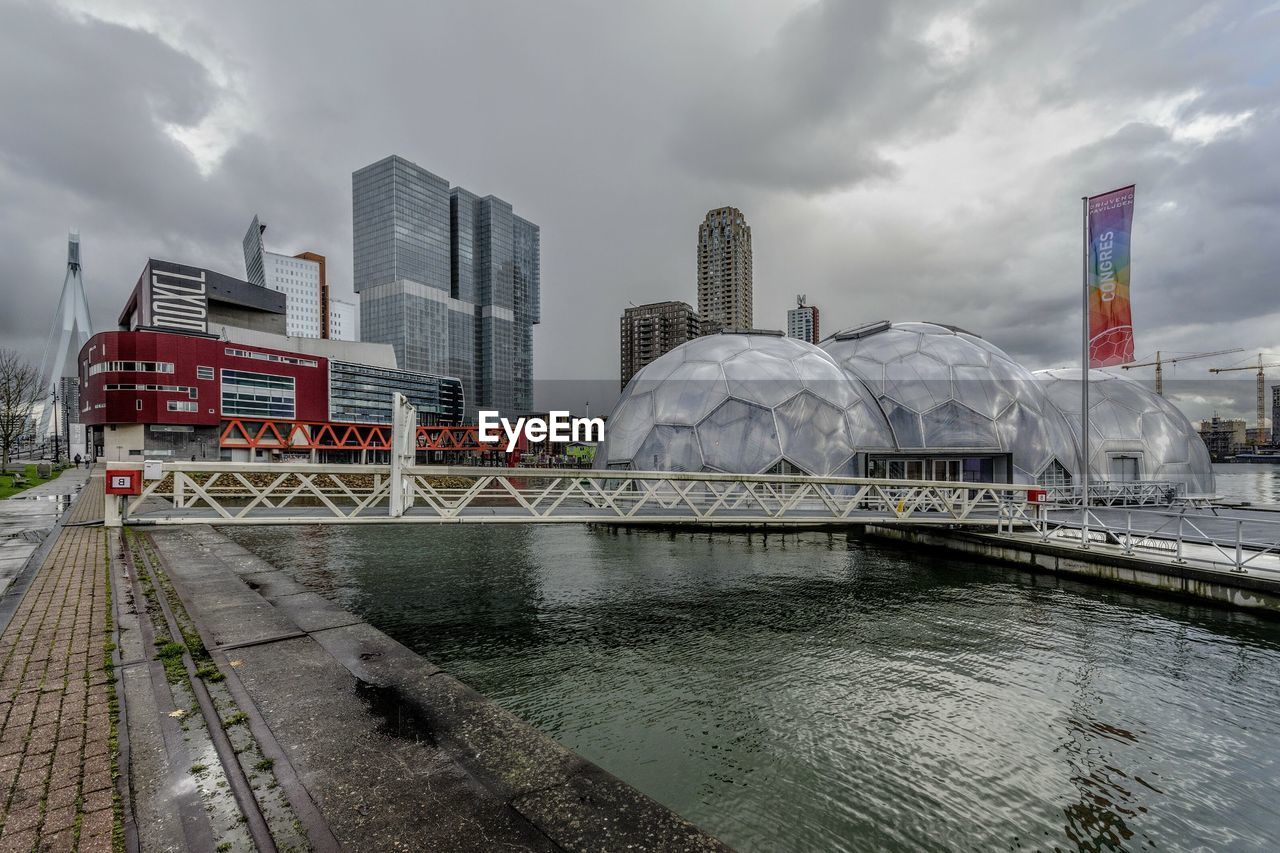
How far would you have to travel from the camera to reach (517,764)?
15.1 ft

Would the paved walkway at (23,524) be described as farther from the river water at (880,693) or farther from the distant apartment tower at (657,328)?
the distant apartment tower at (657,328)

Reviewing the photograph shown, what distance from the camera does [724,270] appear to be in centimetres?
17238

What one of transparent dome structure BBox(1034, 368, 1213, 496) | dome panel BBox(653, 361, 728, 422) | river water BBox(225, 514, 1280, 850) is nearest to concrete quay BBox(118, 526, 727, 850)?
river water BBox(225, 514, 1280, 850)

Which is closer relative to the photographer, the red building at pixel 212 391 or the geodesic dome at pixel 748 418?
the geodesic dome at pixel 748 418

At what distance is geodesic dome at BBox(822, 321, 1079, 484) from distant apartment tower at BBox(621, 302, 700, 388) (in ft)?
393

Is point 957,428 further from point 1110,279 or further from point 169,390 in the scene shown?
point 169,390

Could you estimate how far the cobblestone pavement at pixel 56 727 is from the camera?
3457 mm

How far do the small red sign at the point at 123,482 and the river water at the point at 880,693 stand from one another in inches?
188

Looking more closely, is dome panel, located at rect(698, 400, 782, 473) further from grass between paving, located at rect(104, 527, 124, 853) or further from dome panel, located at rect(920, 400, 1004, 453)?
grass between paving, located at rect(104, 527, 124, 853)

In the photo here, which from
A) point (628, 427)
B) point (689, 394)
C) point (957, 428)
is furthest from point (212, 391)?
point (957, 428)

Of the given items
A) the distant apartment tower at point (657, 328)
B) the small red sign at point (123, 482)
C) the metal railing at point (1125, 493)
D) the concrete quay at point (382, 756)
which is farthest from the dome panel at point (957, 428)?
the distant apartment tower at point (657, 328)

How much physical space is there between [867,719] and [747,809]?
9.67ft

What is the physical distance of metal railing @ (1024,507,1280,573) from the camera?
14141 millimetres

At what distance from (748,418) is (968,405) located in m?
12.8
